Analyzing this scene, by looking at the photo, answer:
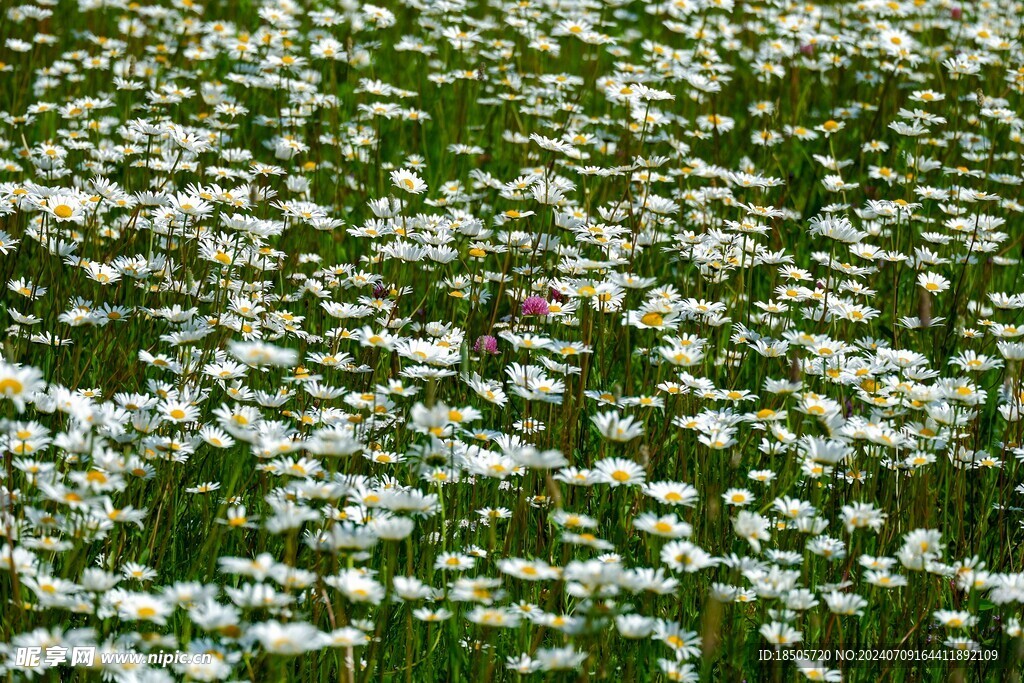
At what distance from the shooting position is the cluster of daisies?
2268mm

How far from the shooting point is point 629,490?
328 centimetres

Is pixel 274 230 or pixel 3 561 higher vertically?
pixel 274 230

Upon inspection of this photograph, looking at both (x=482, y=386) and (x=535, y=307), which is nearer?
(x=482, y=386)

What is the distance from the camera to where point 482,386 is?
10.1ft

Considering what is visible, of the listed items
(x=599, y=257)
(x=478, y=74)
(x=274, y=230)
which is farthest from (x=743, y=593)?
(x=478, y=74)

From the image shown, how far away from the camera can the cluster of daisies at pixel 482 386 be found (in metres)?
2.27

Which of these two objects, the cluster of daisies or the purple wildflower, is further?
the purple wildflower

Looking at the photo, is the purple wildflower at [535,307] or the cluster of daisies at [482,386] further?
the purple wildflower at [535,307]

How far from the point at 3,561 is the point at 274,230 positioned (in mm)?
1519

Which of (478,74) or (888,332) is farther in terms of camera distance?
(478,74)

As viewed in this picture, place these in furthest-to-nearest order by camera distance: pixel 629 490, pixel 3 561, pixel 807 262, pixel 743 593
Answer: pixel 807 262, pixel 629 490, pixel 743 593, pixel 3 561

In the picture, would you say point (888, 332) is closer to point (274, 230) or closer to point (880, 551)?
point (880, 551)

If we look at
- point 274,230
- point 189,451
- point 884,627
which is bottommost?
point 884,627

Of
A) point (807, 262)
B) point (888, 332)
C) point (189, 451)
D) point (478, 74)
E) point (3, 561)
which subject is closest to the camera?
point (3, 561)
